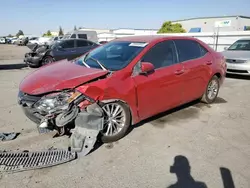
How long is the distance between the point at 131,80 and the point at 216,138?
5.74 ft

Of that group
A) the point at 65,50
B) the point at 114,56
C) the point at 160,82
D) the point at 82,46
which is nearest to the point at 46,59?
the point at 65,50

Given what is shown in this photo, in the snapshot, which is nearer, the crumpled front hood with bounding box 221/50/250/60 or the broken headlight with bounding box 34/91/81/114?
the broken headlight with bounding box 34/91/81/114

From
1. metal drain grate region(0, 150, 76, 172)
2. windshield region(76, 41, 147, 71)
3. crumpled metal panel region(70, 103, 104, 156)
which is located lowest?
metal drain grate region(0, 150, 76, 172)

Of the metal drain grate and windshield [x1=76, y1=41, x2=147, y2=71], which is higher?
windshield [x1=76, y1=41, x2=147, y2=71]

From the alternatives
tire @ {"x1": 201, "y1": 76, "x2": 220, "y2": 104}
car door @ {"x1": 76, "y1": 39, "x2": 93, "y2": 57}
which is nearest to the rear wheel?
car door @ {"x1": 76, "y1": 39, "x2": 93, "y2": 57}

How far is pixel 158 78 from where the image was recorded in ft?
13.0

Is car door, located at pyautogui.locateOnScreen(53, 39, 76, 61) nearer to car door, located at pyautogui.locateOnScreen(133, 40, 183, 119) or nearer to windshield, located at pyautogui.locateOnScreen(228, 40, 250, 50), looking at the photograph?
windshield, located at pyautogui.locateOnScreen(228, 40, 250, 50)

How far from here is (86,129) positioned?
321 centimetres

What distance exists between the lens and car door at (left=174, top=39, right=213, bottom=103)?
4.55 metres

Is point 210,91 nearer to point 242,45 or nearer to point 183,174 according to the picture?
point 183,174

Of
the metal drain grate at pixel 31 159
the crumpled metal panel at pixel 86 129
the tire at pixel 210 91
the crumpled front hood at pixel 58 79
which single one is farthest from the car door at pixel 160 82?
the metal drain grate at pixel 31 159

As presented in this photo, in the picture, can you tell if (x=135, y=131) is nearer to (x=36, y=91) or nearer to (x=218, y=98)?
(x=36, y=91)

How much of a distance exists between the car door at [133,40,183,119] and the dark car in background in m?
8.55

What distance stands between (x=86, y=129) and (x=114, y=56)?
63.5 inches
